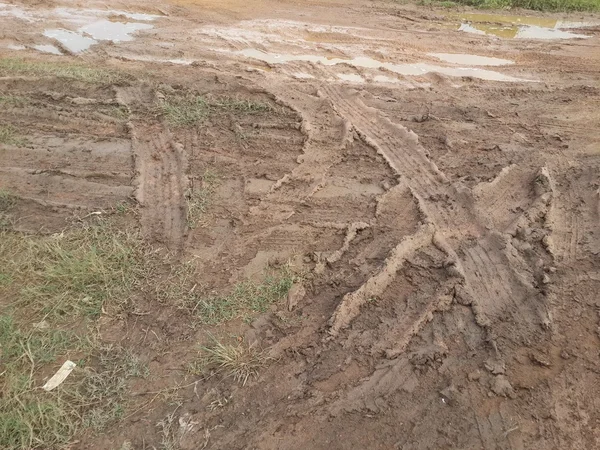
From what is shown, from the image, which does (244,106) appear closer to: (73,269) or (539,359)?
(73,269)

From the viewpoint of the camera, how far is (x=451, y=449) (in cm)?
307

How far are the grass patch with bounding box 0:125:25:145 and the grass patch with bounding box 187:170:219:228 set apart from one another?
8.74ft

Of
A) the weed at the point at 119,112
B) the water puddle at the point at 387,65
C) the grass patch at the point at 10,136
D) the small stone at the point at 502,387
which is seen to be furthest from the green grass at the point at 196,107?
the small stone at the point at 502,387

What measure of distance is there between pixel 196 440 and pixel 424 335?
6.44 ft

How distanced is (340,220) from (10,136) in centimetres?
466

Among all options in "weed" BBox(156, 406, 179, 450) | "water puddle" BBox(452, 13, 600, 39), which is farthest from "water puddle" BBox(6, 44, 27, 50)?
"water puddle" BBox(452, 13, 600, 39)

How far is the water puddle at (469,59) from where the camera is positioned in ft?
29.8

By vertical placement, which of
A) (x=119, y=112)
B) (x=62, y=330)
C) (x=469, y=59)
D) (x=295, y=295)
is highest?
(x=469, y=59)

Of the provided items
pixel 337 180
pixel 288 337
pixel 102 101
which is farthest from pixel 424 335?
pixel 102 101

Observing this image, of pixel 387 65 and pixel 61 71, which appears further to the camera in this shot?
pixel 387 65

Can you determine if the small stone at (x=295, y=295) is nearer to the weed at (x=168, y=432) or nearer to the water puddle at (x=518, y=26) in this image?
the weed at (x=168, y=432)

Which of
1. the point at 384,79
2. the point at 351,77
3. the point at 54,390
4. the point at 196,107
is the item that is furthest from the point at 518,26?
the point at 54,390

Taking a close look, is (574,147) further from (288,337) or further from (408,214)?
(288,337)

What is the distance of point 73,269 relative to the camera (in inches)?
167
